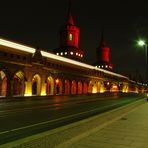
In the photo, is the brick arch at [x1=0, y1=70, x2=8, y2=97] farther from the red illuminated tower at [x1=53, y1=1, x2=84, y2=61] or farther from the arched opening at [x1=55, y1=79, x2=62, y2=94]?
the red illuminated tower at [x1=53, y1=1, x2=84, y2=61]

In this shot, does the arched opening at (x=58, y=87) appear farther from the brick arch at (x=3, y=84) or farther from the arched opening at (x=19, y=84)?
the brick arch at (x=3, y=84)

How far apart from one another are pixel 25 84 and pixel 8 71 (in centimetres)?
479

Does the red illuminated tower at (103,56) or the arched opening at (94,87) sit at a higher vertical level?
the red illuminated tower at (103,56)

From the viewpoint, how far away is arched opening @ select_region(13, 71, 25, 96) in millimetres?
43519

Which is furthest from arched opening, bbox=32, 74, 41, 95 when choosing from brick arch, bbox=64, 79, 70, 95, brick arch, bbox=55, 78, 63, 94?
brick arch, bbox=64, 79, 70, 95

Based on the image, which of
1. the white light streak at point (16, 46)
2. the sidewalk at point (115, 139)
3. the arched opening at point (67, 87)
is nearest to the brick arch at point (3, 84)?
the white light streak at point (16, 46)

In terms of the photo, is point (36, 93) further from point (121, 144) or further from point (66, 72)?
point (121, 144)

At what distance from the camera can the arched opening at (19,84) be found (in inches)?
1713

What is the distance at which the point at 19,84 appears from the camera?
44.9 m

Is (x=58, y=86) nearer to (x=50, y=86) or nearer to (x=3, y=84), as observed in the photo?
(x=50, y=86)

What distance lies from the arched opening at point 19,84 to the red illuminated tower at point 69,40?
40199mm

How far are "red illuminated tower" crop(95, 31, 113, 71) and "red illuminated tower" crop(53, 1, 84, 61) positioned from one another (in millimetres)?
29331

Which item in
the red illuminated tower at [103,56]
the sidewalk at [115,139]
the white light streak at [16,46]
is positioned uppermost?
the red illuminated tower at [103,56]

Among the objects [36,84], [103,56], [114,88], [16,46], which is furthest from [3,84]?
[103,56]
